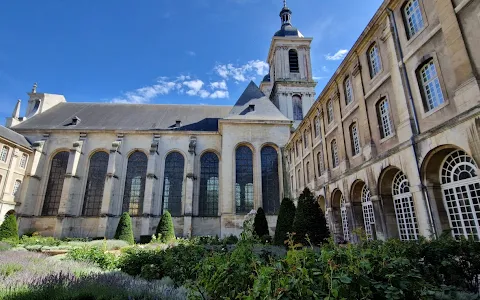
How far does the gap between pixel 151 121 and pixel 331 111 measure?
56.2 feet

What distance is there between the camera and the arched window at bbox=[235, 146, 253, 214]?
20.0 meters

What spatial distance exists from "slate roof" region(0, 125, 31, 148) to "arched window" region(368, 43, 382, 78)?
24003 mm

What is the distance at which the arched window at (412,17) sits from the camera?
8.09 m

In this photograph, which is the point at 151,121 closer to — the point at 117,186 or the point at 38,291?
the point at 117,186

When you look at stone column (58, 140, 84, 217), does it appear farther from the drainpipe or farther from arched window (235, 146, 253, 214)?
the drainpipe

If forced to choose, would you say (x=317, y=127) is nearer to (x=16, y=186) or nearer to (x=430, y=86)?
(x=430, y=86)

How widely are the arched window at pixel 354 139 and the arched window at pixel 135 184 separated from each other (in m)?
16.9

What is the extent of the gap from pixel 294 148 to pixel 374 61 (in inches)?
404

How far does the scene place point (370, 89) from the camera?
33.5 ft

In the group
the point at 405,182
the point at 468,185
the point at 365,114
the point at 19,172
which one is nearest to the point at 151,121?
the point at 19,172

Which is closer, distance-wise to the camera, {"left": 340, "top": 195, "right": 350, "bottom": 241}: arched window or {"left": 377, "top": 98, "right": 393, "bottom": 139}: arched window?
{"left": 377, "top": 98, "right": 393, "bottom": 139}: arched window

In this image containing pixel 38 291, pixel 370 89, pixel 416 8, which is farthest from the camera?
pixel 370 89

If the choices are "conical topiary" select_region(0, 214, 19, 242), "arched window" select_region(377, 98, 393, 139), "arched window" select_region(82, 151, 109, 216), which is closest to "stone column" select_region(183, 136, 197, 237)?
"arched window" select_region(82, 151, 109, 216)

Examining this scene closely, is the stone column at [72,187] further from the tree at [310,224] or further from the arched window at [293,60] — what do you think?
the arched window at [293,60]
